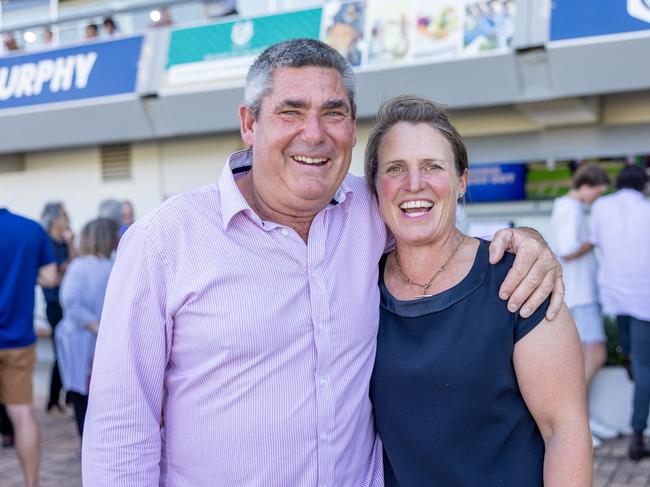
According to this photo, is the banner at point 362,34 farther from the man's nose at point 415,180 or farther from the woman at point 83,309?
the man's nose at point 415,180

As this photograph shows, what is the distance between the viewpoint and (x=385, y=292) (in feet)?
8.34

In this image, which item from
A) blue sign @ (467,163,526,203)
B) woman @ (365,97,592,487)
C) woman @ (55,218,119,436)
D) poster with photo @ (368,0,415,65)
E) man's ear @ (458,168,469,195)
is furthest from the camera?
blue sign @ (467,163,526,203)

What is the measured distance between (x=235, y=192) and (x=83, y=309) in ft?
13.0

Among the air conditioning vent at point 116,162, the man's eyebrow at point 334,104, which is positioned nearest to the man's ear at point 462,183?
the man's eyebrow at point 334,104

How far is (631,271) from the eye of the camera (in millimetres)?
6195

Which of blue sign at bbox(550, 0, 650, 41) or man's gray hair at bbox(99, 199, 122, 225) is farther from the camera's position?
man's gray hair at bbox(99, 199, 122, 225)

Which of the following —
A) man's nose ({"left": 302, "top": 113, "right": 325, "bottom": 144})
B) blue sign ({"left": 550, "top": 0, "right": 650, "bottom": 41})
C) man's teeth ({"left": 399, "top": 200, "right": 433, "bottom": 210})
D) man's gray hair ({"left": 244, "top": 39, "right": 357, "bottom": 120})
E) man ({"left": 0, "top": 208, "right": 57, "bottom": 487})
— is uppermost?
blue sign ({"left": 550, "top": 0, "right": 650, "bottom": 41})

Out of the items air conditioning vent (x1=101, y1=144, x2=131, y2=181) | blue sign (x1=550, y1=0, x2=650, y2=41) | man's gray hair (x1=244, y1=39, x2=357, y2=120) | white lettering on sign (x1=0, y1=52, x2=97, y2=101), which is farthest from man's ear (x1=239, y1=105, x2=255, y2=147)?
air conditioning vent (x1=101, y1=144, x2=131, y2=181)

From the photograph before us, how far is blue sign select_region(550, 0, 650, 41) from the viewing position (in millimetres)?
7391

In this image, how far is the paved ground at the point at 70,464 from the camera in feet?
19.1

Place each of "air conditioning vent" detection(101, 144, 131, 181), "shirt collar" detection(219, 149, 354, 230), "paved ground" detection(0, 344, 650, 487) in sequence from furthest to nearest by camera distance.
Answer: "air conditioning vent" detection(101, 144, 131, 181) < "paved ground" detection(0, 344, 650, 487) < "shirt collar" detection(219, 149, 354, 230)

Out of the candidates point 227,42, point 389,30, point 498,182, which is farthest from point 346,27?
point 498,182

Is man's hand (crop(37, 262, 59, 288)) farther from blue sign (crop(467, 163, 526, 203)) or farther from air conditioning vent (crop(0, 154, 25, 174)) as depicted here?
air conditioning vent (crop(0, 154, 25, 174))

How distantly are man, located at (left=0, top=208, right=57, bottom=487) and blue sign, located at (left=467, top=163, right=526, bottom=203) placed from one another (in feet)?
18.2
